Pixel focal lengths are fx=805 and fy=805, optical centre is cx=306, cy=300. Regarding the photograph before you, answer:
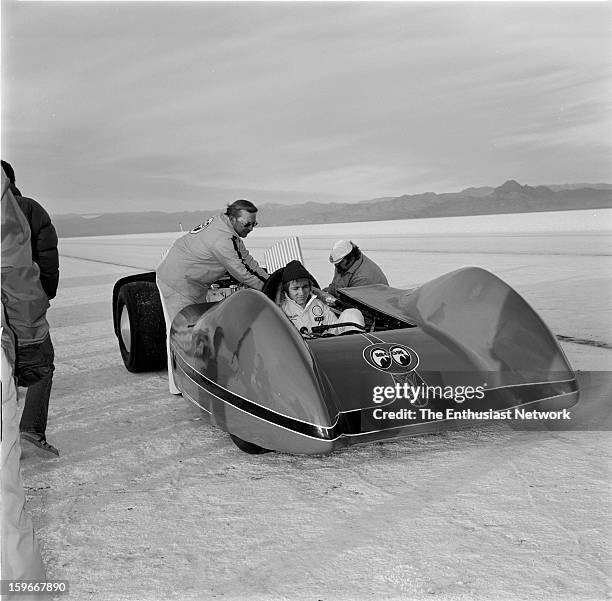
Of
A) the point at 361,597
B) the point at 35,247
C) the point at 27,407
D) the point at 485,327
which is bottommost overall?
the point at 361,597

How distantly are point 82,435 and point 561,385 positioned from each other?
3083 millimetres

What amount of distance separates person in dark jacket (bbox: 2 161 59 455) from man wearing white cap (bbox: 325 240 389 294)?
2.75 meters

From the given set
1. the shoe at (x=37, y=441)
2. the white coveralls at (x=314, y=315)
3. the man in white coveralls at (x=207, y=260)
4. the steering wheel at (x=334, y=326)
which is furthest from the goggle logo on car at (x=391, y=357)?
the shoe at (x=37, y=441)

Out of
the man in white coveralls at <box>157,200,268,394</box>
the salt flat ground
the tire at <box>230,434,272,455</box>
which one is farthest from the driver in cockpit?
the tire at <box>230,434,272,455</box>

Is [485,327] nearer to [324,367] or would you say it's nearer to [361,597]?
[324,367]

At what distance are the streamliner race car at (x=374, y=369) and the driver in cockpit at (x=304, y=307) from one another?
136 mm

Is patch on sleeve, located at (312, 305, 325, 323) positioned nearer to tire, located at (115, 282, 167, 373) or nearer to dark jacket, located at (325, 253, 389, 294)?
dark jacket, located at (325, 253, 389, 294)

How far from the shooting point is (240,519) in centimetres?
379

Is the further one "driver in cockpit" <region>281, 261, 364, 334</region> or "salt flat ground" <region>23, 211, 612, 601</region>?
"driver in cockpit" <region>281, 261, 364, 334</region>

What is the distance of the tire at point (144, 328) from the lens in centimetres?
700

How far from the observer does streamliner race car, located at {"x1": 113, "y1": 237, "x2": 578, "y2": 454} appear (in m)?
4.30

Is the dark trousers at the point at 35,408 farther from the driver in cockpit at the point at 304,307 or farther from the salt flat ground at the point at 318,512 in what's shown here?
the driver in cockpit at the point at 304,307

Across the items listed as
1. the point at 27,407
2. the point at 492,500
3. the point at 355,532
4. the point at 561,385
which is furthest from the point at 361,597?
the point at 27,407

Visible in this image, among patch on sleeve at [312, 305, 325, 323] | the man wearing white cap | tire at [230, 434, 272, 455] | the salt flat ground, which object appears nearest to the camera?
the salt flat ground
